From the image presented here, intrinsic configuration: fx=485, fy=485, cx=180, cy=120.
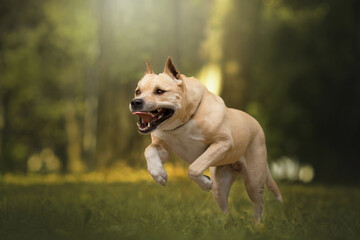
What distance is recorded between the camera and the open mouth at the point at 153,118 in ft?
14.7

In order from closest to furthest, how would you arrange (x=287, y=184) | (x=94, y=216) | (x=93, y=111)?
(x=94, y=216) → (x=287, y=184) → (x=93, y=111)

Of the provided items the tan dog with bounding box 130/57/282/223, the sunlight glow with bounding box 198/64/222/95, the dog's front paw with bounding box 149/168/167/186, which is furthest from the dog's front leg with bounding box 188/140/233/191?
the sunlight glow with bounding box 198/64/222/95

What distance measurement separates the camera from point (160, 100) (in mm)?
4449

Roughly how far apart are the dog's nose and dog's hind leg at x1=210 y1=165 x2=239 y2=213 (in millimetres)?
1680

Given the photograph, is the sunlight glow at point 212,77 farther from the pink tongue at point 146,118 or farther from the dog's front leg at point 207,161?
the pink tongue at point 146,118

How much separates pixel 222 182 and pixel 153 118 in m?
1.49

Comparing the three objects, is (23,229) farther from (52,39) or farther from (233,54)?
(52,39)

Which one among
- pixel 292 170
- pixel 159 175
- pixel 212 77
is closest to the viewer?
pixel 159 175

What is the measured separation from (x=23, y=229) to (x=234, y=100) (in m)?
7.90

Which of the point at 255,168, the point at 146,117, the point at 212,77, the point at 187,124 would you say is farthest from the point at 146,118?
the point at 212,77

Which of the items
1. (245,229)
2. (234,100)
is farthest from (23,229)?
(234,100)

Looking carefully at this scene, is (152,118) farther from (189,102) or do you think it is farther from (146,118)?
(189,102)

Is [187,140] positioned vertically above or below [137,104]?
below

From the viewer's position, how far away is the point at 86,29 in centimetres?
1700
